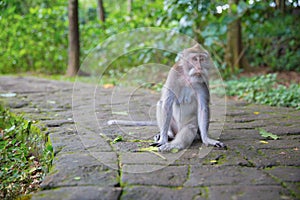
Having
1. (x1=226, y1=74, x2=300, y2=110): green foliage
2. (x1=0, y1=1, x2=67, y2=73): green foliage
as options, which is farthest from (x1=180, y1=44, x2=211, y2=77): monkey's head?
(x1=0, y1=1, x2=67, y2=73): green foliage

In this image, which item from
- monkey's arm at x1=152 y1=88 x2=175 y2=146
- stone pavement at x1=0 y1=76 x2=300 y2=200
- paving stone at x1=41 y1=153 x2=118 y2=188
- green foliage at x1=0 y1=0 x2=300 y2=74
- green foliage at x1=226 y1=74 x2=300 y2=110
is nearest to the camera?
stone pavement at x1=0 y1=76 x2=300 y2=200

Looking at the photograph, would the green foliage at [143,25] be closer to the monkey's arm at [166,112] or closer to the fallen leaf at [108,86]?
the fallen leaf at [108,86]

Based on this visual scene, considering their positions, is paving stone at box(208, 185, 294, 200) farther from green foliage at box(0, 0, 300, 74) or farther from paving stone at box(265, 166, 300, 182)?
green foliage at box(0, 0, 300, 74)

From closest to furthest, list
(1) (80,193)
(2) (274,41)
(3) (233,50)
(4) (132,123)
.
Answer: (1) (80,193) < (4) (132,123) < (3) (233,50) < (2) (274,41)

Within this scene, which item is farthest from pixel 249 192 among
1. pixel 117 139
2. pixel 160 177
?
pixel 117 139

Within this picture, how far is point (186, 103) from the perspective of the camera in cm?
334

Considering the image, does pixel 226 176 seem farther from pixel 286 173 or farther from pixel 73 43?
pixel 73 43

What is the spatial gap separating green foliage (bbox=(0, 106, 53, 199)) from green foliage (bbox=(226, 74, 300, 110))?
346 centimetres

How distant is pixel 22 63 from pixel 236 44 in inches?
257

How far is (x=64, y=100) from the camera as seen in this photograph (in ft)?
18.2

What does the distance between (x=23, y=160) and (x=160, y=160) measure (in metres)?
1.39

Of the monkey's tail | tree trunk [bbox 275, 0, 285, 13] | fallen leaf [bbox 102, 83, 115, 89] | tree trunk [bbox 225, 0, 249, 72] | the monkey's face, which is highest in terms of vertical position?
tree trunk [bbox 275, 0, 285, 13]

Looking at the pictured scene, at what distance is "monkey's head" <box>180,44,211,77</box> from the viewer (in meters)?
3.00

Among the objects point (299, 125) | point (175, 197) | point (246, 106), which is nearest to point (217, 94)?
point (246, 106)
